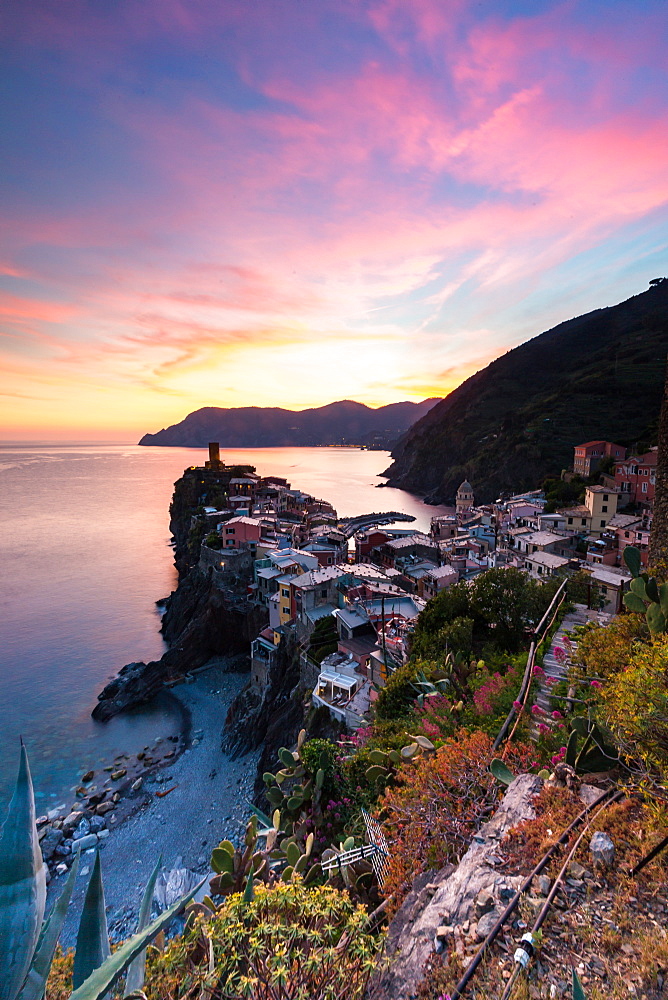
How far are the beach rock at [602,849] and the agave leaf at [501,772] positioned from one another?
1370mm

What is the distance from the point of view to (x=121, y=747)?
2033 centimetres

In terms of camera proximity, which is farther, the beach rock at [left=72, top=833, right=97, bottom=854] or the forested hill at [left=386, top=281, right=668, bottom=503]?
the forested hill at [left=386, top=281, right=668, bottom=503]

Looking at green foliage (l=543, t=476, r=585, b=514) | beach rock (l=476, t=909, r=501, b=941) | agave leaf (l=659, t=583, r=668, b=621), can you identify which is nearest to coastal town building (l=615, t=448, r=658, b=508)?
green foliage (l=543, t=476, r=585, b=514)

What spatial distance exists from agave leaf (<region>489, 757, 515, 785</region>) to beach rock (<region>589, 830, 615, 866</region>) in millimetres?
1370

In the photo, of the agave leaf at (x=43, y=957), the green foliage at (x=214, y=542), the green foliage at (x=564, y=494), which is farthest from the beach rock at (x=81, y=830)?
the green foliage at (x=564, y=494)

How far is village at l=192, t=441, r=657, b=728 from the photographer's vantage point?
14592mm

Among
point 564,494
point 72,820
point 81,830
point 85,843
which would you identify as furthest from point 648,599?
point 564,494

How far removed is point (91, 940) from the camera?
3742mm

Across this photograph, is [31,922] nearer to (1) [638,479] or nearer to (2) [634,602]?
(2) [634,602]

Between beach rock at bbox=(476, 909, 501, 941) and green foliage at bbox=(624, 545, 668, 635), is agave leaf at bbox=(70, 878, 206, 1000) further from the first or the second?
green foliage at bbox=(624, 545, 668, 635)

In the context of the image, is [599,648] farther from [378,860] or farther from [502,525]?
[502,525]

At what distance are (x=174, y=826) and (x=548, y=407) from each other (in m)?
73.6

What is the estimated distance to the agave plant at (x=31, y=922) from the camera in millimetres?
3178

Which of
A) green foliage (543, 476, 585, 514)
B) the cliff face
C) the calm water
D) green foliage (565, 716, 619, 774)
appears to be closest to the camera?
green foliage (565, 716, 619, 774)
